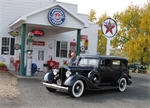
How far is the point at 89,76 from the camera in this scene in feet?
27.0

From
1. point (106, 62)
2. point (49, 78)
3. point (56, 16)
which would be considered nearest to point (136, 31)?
point (56, 16)

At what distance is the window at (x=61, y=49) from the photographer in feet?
61.5

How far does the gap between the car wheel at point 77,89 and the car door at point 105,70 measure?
1.41m

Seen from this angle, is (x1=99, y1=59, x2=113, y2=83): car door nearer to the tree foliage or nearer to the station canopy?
the station canopy

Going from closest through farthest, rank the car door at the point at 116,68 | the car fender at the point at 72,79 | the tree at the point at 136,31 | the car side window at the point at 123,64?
1. the car fender at the point at 72,79
2. the car door at the point at 116,68
3. the car side window at the point at 123,64
4. the tree at the point at 136,31

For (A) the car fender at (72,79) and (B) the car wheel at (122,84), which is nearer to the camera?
(A) the car fender at (72,79)

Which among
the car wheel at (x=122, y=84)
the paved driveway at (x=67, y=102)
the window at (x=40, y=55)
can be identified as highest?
the window at (x=40, y=55)

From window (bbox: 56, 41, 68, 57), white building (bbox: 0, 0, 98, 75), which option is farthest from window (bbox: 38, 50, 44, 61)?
window (bbox: 56, 41, 68, 57)

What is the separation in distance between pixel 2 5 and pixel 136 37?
16985 mm

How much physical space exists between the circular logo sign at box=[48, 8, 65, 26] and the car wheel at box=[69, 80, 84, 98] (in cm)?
641

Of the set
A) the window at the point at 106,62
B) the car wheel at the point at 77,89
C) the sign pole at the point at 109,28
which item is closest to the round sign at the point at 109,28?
the sign pole at the point at 109,28

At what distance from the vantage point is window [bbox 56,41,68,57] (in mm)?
18750

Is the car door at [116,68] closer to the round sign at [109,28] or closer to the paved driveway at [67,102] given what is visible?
the paved driveway at [67,102]

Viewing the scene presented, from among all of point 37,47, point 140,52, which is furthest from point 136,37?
point 37,47
